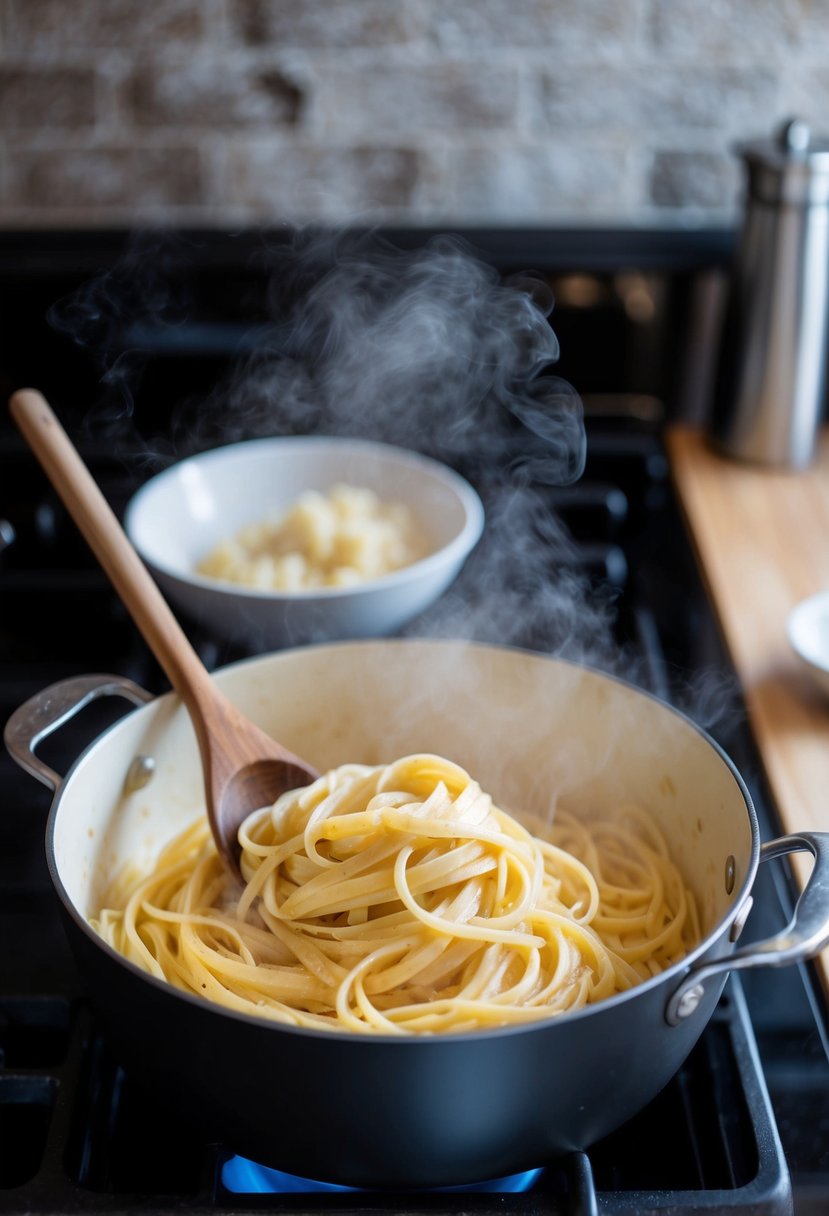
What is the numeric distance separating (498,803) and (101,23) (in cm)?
129

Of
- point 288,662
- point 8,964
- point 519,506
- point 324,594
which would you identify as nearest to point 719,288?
point 519,506

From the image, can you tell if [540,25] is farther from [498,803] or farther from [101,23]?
[498,803]

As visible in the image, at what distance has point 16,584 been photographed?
150 cm

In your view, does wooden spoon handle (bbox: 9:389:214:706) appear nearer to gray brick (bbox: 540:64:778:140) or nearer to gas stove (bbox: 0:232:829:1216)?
gas stove (bbox: 0:232:829:1216)

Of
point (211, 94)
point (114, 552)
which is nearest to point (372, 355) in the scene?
point (211, 94)

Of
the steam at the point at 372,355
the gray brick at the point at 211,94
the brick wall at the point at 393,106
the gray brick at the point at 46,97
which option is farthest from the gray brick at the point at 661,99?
the gray brick at the point at 46,97

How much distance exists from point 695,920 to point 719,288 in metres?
1.20

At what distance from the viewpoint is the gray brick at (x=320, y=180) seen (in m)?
1.85

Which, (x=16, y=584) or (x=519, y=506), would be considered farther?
(x=519, y=506)

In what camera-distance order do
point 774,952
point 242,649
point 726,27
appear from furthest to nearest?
point 726,27
point 242,649
point 774,952

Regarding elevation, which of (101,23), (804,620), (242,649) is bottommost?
(242,649)

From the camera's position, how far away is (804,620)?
52.2 inches

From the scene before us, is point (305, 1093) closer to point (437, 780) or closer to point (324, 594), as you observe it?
point (437, 780)

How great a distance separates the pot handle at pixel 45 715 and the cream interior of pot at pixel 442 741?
32 millimetres
